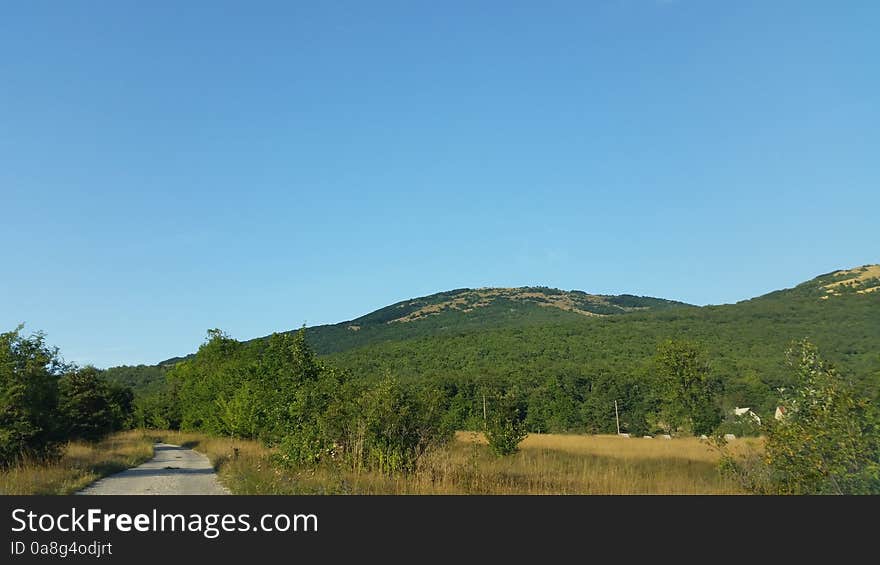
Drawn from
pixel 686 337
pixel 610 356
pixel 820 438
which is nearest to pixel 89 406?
pixel 820 438

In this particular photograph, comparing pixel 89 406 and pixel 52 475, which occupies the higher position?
pixel 89 406

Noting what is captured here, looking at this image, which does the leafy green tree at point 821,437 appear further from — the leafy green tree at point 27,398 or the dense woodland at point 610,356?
the dense woodland at point 610,356

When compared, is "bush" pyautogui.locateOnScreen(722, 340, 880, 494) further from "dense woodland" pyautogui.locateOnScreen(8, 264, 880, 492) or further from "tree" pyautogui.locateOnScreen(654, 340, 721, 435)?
"tree" pyautogui.locateOnScreen(654, 340, 721, 435)

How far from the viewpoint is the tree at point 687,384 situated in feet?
148

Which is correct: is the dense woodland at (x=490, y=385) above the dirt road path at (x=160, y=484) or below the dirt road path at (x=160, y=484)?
above

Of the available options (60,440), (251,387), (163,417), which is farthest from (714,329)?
(60,440)

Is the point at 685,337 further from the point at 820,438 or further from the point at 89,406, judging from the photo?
the point at 820,438

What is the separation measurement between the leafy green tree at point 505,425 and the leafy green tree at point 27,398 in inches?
614

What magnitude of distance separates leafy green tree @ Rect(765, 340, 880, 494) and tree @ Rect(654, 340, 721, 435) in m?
36.1

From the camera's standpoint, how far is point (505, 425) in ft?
85.1

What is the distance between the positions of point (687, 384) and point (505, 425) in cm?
2484

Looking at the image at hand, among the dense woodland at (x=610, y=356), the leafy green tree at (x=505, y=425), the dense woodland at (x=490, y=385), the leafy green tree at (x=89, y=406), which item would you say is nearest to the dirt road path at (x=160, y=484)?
the dense woodland at (x=490, y=385)
